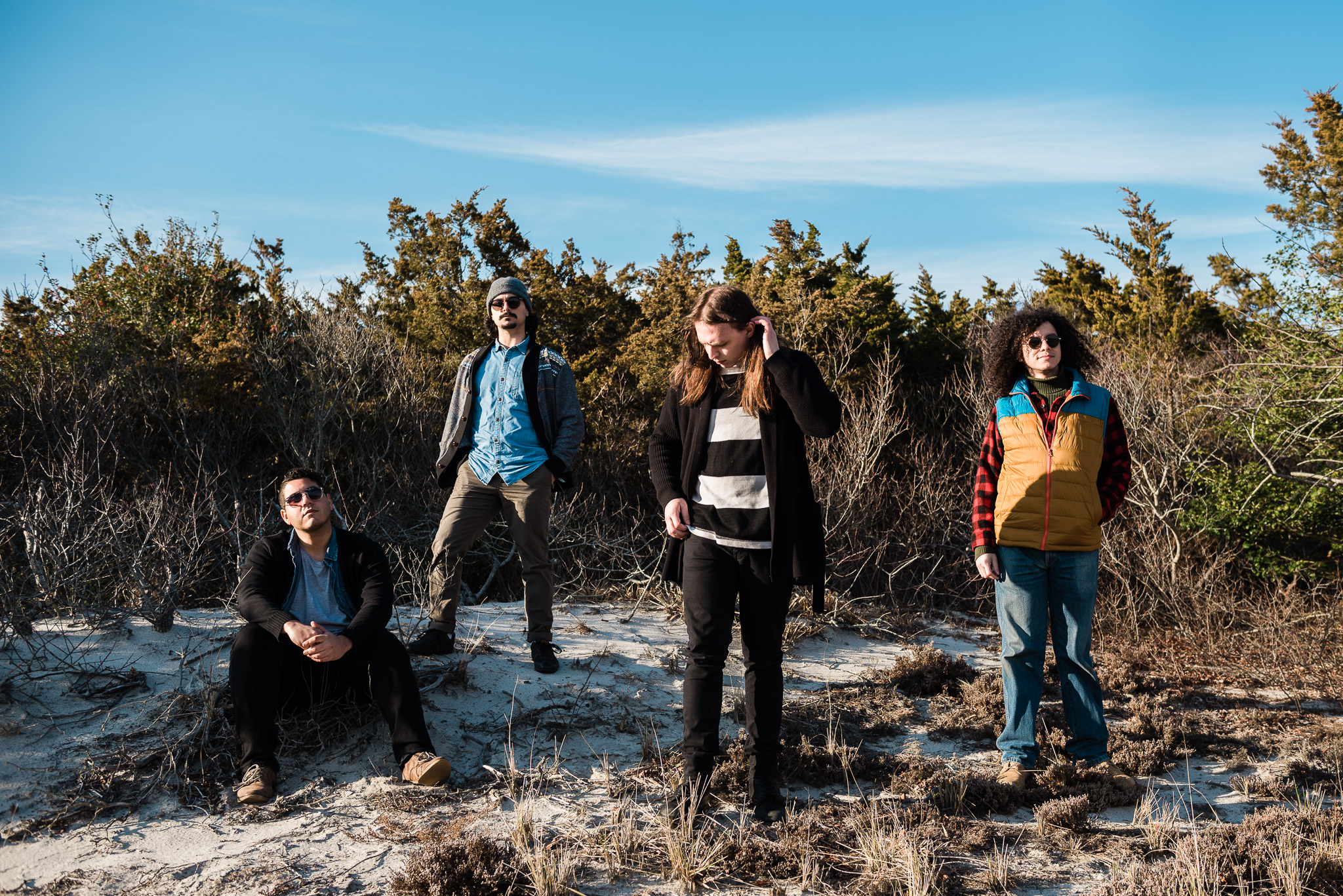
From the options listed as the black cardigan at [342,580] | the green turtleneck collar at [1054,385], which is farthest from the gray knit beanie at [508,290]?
the green turtleneck collar at [1054,385]

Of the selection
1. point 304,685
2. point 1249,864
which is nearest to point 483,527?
point 304,685

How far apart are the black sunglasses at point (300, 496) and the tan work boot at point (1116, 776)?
11.2 ft

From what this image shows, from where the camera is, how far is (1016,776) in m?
3.53

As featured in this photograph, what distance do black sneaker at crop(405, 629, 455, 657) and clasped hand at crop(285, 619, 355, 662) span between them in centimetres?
82

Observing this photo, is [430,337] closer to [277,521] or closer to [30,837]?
[277,521]


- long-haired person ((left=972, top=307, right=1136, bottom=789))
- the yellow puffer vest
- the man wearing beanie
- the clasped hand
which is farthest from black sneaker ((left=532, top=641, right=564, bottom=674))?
the yellow puffer vest

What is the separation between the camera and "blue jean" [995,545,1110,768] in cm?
346

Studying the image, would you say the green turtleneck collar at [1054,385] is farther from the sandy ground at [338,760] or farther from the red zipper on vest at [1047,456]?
the sandy ground at [338,760]

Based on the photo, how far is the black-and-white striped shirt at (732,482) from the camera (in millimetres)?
3021

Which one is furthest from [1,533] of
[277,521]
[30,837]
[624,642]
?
[624,642]

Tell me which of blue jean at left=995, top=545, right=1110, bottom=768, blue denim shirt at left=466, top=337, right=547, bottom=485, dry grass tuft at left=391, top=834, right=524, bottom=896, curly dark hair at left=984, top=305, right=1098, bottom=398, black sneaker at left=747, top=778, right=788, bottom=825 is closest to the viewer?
dry grass tuft at left=391, top=834, right=524, bottom=896

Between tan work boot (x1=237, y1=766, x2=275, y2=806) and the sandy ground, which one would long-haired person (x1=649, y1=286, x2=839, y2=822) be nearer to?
the sandy ground

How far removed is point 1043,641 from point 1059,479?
25.8 inches

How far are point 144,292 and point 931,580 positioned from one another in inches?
416
